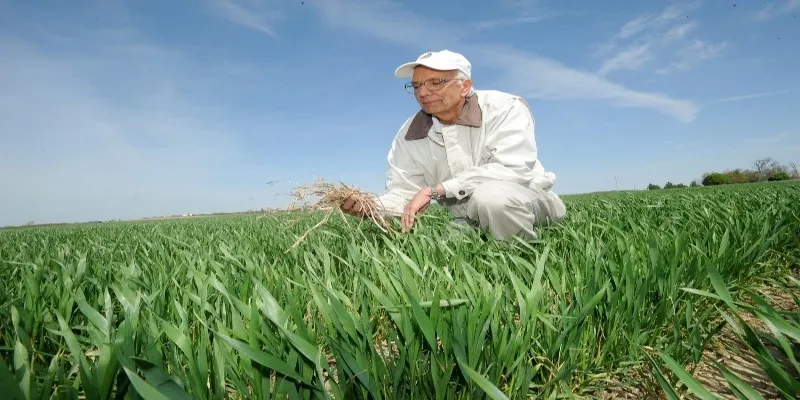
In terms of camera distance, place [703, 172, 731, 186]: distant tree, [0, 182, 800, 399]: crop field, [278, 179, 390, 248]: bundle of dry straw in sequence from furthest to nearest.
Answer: [703, 172, 731, 186]: distant tree, [278, 179, 390, 248]: bundle of dry straw, [0, 182, 800, 399]: crop field

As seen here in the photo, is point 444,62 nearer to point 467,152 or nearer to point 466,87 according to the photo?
point 466,87

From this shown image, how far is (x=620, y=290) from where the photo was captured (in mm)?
1630

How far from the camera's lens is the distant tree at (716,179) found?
78000 millimetres

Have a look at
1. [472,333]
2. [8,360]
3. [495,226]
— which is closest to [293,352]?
[472,333]

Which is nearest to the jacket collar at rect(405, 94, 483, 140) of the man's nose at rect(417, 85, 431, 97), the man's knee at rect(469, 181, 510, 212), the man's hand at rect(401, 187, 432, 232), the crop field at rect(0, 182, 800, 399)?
the man's nose at rect(417, 85, 431, 97)

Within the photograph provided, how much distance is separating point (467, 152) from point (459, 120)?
246 millimetres

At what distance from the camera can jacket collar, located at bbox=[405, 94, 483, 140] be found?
128 inches

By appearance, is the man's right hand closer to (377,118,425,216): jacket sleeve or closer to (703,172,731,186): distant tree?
(377,118,425,216): jacket sleeve

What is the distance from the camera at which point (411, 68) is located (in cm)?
318

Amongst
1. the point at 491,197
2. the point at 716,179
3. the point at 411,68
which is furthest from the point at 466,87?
the point at 716,179

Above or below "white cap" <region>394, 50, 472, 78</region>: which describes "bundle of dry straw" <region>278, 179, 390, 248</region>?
below

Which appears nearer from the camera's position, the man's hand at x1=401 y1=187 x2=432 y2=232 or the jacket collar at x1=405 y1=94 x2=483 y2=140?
the man's hand at x1=401 y1=187 x2=432 y2=232

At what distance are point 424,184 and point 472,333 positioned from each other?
2650 mm

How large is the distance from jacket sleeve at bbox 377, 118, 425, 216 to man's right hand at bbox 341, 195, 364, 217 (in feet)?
2.14
